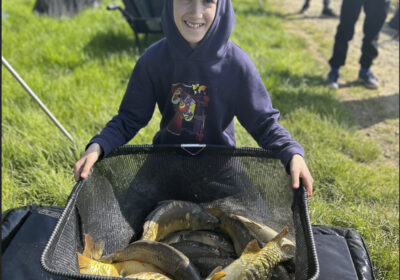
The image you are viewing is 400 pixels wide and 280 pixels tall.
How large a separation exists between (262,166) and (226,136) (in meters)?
0.28

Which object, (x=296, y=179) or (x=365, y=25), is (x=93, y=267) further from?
(x=365, y=25)

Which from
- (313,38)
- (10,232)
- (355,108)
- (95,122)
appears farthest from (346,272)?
(313,38)

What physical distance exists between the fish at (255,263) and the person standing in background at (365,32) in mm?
2964

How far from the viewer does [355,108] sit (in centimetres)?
364

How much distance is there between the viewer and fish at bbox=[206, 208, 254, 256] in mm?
1587

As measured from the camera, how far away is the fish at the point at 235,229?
159 cm

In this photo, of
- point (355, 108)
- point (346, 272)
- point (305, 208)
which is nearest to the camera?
point (305, 208)

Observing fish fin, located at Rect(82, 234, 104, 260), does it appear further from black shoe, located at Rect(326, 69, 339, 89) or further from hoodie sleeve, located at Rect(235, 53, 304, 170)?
black shoe, located at Rect(326, 69, 339, 89)

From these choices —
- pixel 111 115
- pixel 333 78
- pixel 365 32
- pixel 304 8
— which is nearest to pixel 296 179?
pixel 111 115

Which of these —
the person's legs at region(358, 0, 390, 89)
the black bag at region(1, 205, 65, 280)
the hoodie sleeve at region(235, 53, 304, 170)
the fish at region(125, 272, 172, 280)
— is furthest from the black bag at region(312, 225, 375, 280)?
the person's legs at region(358, 0, 390, 89)

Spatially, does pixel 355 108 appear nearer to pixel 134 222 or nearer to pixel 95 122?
pixel 95 122

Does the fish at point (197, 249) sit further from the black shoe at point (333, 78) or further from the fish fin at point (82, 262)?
the black shoe at point (333, 78)

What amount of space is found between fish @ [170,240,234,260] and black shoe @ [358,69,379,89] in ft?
10.6

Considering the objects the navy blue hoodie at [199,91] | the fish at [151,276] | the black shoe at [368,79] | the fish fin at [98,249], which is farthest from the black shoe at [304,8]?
the fish at [151,276]
